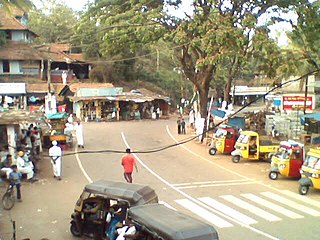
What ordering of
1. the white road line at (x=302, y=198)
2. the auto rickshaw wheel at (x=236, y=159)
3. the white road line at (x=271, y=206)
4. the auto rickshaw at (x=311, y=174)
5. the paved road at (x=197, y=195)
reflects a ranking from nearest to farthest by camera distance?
the paved road at (x=197, y=195) < the white road line at (x=271, y=206) < the white road line at (x=302, y=198) < the auto rickshaw at (x=311, y=174) < the auto rickshaw wheel at (x=236, y=159)

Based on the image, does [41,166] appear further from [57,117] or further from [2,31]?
[2,31]

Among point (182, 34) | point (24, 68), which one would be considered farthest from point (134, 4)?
point (24, 68)

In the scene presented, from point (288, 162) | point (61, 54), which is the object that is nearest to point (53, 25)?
point (61, 54)

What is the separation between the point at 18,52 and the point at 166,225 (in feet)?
146

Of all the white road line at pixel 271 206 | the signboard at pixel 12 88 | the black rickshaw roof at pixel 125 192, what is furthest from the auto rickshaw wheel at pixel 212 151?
the signboard at pixel 12 88

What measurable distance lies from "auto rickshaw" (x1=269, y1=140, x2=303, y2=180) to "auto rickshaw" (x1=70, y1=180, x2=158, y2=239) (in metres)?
8.84

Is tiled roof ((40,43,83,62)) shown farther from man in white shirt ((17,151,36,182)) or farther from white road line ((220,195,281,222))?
white road line ((220,195,281,222))

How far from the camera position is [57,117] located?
25.7m

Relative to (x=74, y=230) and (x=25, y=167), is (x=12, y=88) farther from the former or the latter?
(x=74, y=230)

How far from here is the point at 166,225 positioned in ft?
26.6

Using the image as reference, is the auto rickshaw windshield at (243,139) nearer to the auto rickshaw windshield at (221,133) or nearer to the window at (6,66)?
the auto rickshaw windshield at (221,133)

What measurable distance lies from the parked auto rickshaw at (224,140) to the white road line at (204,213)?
374 inches

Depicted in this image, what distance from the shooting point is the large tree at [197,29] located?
23.3 meters

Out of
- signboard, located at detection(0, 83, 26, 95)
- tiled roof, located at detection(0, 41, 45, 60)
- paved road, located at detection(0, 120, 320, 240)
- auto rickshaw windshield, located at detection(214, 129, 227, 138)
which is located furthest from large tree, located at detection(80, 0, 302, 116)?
tiled roof, located at detection(0, 41, 45, 60)
